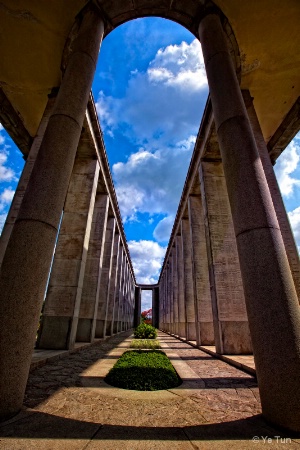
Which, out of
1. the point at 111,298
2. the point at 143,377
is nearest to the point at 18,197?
the point at 143,377

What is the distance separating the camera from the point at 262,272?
10.2 feet

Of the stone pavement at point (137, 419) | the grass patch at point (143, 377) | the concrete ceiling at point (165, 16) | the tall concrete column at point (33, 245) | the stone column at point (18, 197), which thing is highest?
the concrete ceiling at point (165, 16)

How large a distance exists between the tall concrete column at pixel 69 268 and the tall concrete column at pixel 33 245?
5.62 metres

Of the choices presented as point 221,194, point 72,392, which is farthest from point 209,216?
point 72,392

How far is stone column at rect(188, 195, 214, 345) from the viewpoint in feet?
35.8

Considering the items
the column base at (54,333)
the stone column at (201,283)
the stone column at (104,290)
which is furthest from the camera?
the stone column at (104,290)

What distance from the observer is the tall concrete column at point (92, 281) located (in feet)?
36.3

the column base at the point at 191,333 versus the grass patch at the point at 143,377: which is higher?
the column base at the point at 191,333

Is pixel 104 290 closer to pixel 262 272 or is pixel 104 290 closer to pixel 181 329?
pixel 181 329

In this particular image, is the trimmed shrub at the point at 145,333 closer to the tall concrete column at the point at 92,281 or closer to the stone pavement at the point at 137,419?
the tall concrete column at the point at 92,281

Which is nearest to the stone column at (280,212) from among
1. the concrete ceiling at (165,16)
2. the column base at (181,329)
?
the concrete ceiling at (165,16)

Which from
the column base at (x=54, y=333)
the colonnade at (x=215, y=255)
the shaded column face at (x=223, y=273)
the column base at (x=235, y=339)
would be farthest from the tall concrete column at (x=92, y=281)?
the column base at (x=235, y=339)

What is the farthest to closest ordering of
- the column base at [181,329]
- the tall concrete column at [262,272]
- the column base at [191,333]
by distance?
the column base at [181,329]
the column base at [191,333]
the tall concrete column at [262,272]

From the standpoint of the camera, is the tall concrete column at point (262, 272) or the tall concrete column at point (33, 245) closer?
A: the tall concrete column at point (262, 272)
